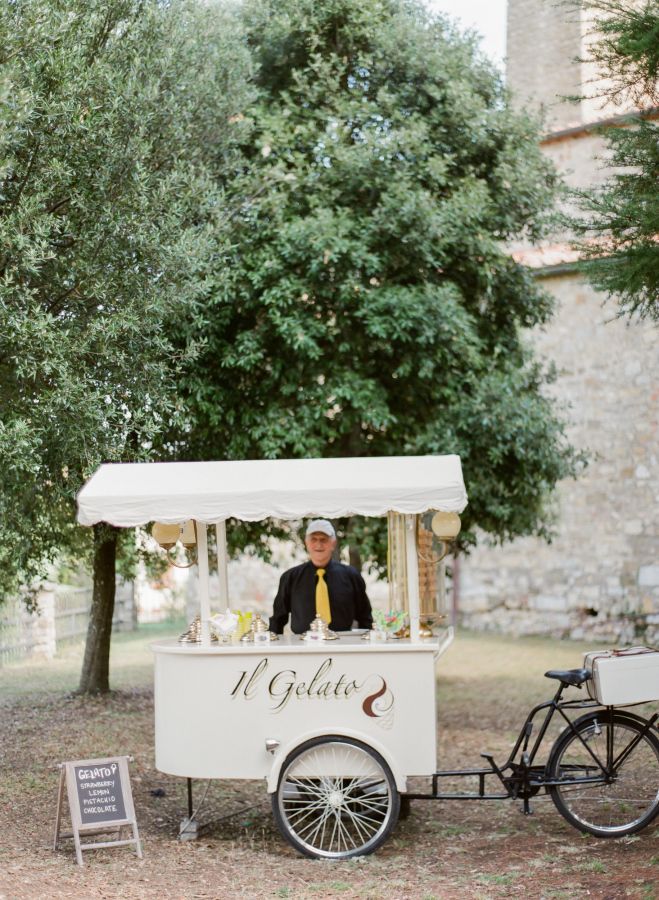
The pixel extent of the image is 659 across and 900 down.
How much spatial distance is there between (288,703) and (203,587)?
0.89 m

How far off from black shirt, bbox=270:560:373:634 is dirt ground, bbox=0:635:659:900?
1.37 m

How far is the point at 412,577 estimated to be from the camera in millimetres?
6293

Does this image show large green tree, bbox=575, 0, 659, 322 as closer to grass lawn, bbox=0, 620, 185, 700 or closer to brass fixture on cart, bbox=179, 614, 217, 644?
brass fixture on cart, bbox=179, 614, 217, 644

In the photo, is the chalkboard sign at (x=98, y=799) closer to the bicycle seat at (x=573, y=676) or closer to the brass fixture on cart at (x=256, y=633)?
the brass fixture on cart at (x=256, y=633)

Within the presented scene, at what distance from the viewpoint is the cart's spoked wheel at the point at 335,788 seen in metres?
6.13

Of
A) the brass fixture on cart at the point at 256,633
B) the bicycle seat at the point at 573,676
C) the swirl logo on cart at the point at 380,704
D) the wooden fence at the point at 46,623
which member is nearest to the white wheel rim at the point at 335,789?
the swirl logo on cart at the point at 380,704

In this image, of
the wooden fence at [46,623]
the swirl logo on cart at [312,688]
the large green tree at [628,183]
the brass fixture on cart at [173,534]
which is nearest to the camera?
the swirl logo on cart at [312,688]

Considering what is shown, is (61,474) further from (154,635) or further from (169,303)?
(154,635)

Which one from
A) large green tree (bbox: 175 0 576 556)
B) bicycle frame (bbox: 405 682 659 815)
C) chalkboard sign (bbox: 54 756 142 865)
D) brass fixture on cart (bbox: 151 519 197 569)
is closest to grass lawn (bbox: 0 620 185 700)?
large green tree (bbox: 175 0 576 556)

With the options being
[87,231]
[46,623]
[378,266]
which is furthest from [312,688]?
[46,623]

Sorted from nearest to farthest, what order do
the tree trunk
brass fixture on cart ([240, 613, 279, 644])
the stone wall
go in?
brass fixture on cart ([240, 613, 279, 644]) < the tree trunk < the stone wall

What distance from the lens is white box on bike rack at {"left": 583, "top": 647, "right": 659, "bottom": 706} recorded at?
622 centimetres

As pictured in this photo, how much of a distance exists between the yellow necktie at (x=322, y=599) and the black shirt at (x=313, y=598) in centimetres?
8

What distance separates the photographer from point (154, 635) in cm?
2078
